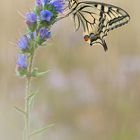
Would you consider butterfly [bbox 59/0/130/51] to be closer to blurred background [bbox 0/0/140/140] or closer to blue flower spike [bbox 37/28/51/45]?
blurred background [bbox 0/0/140/140]

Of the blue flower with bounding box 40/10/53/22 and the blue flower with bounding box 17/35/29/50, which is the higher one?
the blue flower with bounding box 40/10/53/22

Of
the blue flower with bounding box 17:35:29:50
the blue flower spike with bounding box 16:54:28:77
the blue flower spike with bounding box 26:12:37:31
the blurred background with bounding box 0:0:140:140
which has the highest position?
the blue flower spike with bounding box 26:12:37:31

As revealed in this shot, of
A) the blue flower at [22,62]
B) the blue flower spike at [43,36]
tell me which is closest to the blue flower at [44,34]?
the blue flower spike at [43,36]

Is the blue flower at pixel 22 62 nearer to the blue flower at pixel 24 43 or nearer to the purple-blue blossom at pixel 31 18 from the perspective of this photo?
the blue flower at pixel 24 43

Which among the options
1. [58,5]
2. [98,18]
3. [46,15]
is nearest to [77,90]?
[98,18]

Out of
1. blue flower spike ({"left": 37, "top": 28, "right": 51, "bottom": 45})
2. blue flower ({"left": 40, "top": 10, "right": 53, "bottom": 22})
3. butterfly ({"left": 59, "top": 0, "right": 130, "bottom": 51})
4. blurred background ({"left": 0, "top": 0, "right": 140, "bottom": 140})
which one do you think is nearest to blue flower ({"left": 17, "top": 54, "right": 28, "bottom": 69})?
A: blue flower spike ({"left": 37, "top": 28, "right": 51, "bottom": 45})

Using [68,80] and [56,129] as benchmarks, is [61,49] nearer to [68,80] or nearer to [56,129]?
[68,80]

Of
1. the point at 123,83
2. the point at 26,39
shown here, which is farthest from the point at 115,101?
the point at 26,39

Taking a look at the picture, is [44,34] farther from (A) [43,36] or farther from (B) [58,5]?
(B) [58,5]
